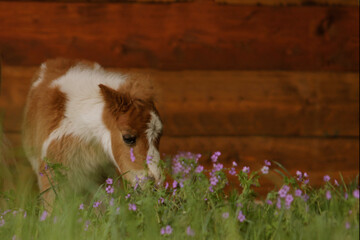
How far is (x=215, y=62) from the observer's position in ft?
16.5

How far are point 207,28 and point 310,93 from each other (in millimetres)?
1015

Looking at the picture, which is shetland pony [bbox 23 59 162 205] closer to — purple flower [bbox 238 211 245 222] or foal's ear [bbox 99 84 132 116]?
foal's ear [bbox 99 84 132 116]

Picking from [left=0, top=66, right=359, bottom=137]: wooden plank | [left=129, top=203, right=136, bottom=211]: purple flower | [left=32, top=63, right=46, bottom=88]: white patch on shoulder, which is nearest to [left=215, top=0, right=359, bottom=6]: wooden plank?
[left=0, top=66, right=359, bottom=137]: wooden plank

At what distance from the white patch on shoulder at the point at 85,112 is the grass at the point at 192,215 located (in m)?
0.62

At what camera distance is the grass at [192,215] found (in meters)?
2.61

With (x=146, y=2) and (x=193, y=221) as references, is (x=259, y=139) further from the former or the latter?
(x=193, y=221)

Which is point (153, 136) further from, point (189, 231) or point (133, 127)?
point (189, 231)

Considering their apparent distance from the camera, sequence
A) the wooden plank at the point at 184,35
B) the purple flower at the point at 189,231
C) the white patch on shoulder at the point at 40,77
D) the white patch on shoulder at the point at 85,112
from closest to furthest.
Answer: the purple flower at the point at 189,231, the white patch on shoulder at the point at 85,112, the white patch on shoulder at the point at 40,77, the wooden plank at the point at 184,35

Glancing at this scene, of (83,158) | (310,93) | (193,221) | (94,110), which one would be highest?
(310,93)

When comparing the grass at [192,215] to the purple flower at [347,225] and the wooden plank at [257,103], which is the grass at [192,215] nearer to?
the purple flower at [347,225]

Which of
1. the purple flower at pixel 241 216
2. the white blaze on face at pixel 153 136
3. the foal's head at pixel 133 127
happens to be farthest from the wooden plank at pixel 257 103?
the purple flower at pixel 241 216

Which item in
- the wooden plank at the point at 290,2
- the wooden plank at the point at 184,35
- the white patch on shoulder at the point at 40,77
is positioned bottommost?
the white patch on shoulder at the point at 40,77

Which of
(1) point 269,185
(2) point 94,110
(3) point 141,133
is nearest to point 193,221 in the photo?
(3) point 141,133

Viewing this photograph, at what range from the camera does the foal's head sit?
136 inches
